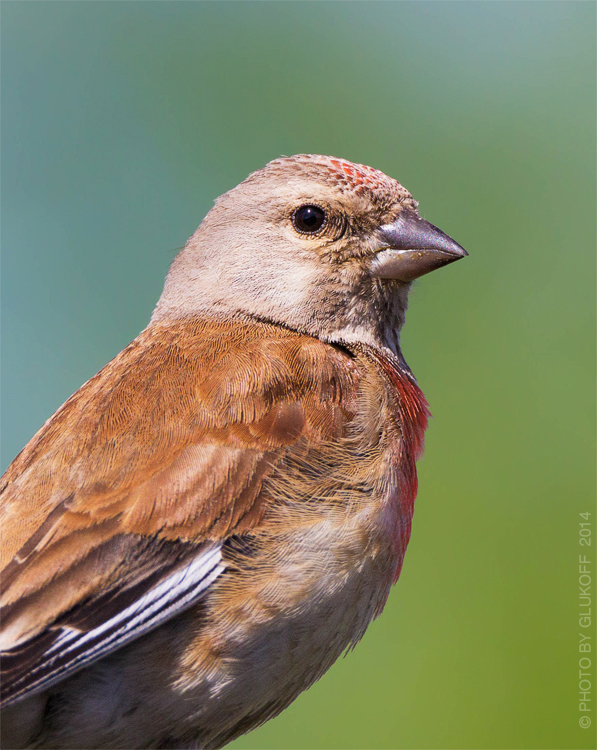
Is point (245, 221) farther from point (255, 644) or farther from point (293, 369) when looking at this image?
point (255, 644)

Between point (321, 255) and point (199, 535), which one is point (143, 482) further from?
point (321, 255)

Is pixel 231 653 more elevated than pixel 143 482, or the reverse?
pixel 143 482

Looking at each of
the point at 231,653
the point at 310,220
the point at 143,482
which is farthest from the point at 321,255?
the point at 231,653

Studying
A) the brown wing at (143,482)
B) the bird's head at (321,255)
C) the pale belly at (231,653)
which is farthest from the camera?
the bird's head at (321,255)

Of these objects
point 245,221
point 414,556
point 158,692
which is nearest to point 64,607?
point 158,692

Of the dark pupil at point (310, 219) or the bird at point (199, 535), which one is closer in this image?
the bird at point (199, 535)

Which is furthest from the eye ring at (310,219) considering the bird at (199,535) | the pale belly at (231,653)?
the pale belly at (231,653)

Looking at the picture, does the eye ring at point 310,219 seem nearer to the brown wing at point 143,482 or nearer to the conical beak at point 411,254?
the conical beak at point 411,254

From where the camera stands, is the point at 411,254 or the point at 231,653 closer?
the point at 231,653
